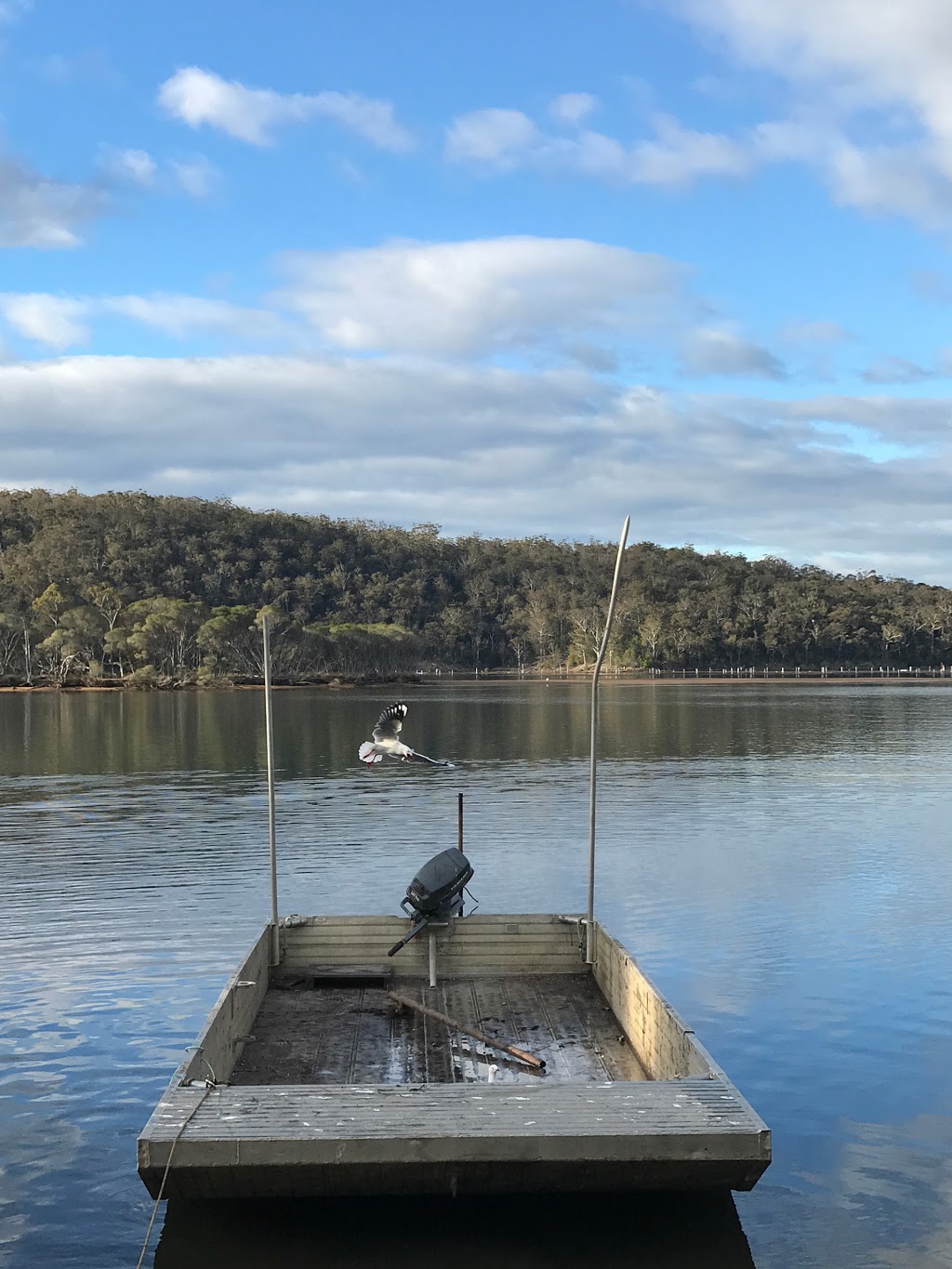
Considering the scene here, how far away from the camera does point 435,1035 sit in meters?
11.1

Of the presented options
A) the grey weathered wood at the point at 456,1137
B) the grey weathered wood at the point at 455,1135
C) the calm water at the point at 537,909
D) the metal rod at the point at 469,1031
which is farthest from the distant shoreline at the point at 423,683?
the grey weathered wood at the point at 455,1135

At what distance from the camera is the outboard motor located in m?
12.8

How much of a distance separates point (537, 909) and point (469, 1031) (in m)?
9.03

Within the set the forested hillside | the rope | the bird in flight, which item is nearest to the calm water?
the rope

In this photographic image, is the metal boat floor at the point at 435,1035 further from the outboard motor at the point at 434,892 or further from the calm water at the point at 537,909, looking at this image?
the calm water at the point at 537,909

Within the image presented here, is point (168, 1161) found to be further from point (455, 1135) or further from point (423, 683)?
point (423, 683)

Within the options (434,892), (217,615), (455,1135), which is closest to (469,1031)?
(434,892)

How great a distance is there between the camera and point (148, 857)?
79.4ft

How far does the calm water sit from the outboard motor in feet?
8.32

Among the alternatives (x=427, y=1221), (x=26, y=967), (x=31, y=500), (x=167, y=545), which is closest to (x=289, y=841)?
(x=26, y=967)

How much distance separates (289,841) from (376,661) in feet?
413

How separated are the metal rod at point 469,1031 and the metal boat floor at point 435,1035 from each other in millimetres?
76

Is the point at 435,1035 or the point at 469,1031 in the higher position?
the point at 469,1031

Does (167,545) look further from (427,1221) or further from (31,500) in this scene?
(427,1221)
